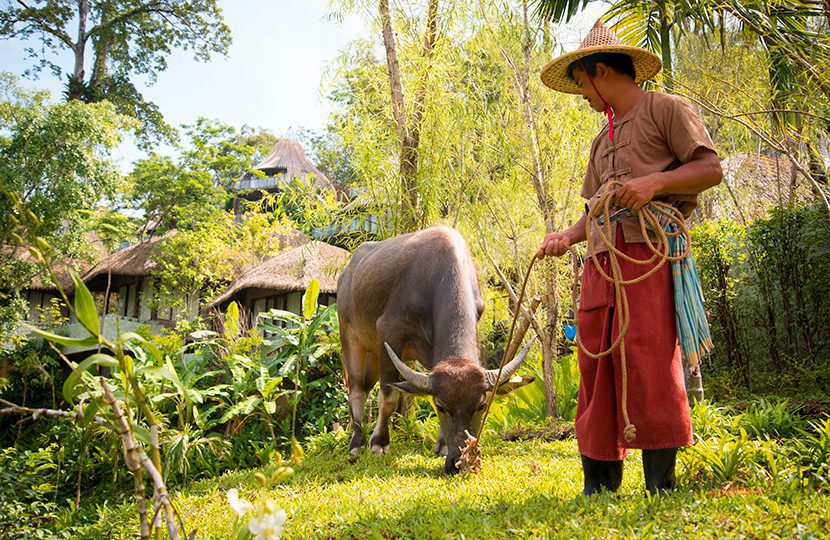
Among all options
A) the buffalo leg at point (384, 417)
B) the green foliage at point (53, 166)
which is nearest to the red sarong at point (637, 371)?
the buffalo leg at point (384, 417)

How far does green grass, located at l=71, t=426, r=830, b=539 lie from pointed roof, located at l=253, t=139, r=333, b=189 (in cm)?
2695

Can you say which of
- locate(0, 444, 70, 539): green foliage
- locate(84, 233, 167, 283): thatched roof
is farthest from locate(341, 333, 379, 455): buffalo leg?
locate(84, 233, 167, 283): thatched roof

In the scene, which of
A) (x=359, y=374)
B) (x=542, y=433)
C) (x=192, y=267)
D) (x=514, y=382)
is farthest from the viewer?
(x=192, y=267)

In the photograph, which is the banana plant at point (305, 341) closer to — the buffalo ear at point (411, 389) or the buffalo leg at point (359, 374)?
the buffalo leg at point (359, 374)

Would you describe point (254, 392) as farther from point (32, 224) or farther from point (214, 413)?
point (32, 224)

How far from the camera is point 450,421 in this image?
13.9 feet

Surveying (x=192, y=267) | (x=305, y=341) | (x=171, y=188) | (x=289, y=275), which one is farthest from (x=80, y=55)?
(x=305, y=341)

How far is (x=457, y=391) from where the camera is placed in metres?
4.14

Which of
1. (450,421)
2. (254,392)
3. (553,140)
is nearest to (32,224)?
(450,421)

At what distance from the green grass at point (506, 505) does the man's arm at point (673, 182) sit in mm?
1199

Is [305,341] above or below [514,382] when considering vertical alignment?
above

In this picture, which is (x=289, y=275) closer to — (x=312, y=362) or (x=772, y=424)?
(x=312, y=362)

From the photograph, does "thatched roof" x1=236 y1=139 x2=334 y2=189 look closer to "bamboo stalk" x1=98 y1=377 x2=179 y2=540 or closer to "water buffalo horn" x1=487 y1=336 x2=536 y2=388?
"water buffalo horn" x1=487 y1=336 x2=536 y2=388

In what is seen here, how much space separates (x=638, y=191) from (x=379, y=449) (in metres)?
3.58
